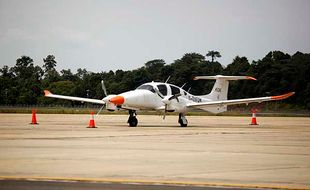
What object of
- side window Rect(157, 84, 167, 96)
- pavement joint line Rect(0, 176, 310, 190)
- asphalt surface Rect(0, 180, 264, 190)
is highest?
side window Rect(157, 84, 167, 96)

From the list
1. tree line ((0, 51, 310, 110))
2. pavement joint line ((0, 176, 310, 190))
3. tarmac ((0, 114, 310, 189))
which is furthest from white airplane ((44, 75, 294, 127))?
tree line ((0, 51, 310, 110))

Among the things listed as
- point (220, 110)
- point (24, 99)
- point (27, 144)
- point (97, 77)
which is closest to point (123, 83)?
point (97, 77)

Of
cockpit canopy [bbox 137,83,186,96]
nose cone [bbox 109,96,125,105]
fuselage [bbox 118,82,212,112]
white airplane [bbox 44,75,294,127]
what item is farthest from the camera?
cockpit canopy [bbox 137,83,186,96]

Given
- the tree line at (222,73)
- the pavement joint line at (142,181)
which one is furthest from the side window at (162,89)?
the tree line at (222,73)

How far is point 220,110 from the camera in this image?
41969 mm

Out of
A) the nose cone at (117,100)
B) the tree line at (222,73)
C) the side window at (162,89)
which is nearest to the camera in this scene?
the nose cone at (117,100)

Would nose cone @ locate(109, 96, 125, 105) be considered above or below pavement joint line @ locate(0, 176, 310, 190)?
above

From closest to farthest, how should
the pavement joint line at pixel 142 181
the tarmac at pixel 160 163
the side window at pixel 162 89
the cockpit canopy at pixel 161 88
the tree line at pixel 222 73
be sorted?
the pavement joint line at pixel 142 181, the tarmac at pixel 160 163, the cockpit canopy at pixel 161 88, the side window at pixel 162 89, the tree line at pixel 222 73

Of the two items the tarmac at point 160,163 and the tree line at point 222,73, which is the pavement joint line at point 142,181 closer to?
the tarmac at point 160,163

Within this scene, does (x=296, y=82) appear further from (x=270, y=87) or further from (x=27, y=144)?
(x=27, y=144)

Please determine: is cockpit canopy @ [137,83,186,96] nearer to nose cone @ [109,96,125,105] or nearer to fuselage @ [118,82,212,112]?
fuselage @ [118,82,212,112]

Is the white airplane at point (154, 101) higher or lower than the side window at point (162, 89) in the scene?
lower

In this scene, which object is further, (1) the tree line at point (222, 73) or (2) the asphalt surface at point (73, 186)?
(1) the tree line at point (222, 73)

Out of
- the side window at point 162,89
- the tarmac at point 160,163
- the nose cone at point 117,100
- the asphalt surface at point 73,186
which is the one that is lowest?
the asphalt surface at point 73,186
